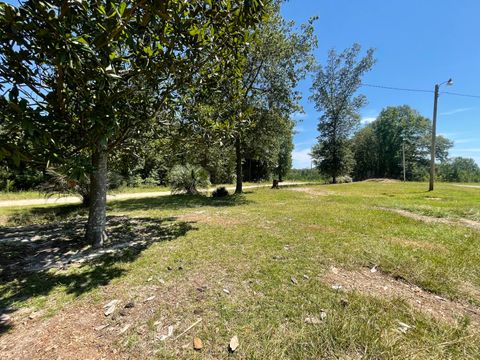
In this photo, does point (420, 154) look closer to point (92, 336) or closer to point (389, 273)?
point (389, 273)

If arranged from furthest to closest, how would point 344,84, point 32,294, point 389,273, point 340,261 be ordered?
point 344,84 < point 340,261 < point 389,273 < point 32,294

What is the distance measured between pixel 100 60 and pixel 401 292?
4.47 metres

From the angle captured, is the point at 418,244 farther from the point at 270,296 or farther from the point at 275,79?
the point at 275,79

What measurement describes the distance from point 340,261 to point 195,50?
13.1 feet

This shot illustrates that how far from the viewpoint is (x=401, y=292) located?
3076 millimetres

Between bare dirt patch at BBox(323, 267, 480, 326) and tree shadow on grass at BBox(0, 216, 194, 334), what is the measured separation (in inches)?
116

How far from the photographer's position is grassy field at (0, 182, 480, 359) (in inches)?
85.9

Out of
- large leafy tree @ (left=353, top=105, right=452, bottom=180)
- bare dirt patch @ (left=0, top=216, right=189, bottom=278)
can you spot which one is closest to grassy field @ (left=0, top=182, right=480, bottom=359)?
bare dirt patch @ (left=0, top=216, right=189, bottom=278)

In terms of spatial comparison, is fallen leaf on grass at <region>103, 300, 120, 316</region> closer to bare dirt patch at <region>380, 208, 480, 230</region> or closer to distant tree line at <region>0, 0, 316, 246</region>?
distant tree line at <region>0, 0, 316, 246</region>

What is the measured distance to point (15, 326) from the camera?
8.07 ft

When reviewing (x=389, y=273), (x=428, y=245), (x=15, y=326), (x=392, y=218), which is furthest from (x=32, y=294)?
(x=392, y=218)

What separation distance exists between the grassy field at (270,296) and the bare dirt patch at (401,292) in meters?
0.02

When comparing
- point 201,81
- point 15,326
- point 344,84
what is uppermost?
point 344,84

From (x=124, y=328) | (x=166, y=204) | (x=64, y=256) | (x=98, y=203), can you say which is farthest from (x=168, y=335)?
(x=166, y=204)
